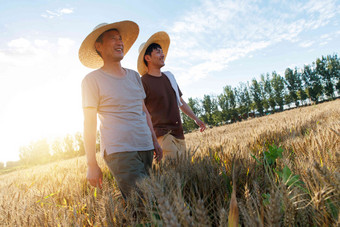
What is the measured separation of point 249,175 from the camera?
4.65 ft

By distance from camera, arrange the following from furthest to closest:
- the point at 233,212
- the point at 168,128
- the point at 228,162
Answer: the point at 168,128, the point at 228,162, the point at 233,212

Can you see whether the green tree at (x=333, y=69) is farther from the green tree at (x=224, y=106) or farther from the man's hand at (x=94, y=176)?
the man's hand at (x=94, y=176)

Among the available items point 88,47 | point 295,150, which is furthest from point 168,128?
point 295,150

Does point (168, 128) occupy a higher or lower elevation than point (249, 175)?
higher

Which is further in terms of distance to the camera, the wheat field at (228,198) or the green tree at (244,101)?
the green tree at (244,101)

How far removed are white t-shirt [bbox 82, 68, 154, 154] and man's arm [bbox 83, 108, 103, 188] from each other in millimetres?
95

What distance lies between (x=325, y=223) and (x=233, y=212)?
382mm

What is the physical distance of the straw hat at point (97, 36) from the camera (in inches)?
99.6

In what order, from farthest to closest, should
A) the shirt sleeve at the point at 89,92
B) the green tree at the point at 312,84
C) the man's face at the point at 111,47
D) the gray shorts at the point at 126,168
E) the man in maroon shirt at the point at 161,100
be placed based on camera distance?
the green tree at the point at 312,84 → the man in maroon shirt at the point at 161,100 → the man's face at the point at 111,47 → the shirt sleeve at the point at 89,92 → the gray shorts at the point at 126,168

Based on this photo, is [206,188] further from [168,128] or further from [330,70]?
[330,70]

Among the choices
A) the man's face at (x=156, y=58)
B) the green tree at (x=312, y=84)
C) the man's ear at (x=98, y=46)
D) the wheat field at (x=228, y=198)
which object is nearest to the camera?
the wheat field at (x=228, y=198)

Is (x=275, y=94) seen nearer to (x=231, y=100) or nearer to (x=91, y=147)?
(x=231, y=100)

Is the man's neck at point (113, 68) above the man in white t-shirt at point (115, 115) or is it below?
above

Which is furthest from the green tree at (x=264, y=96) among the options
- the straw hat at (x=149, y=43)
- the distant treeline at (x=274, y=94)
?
the straw hat at (x=149, y=43)
